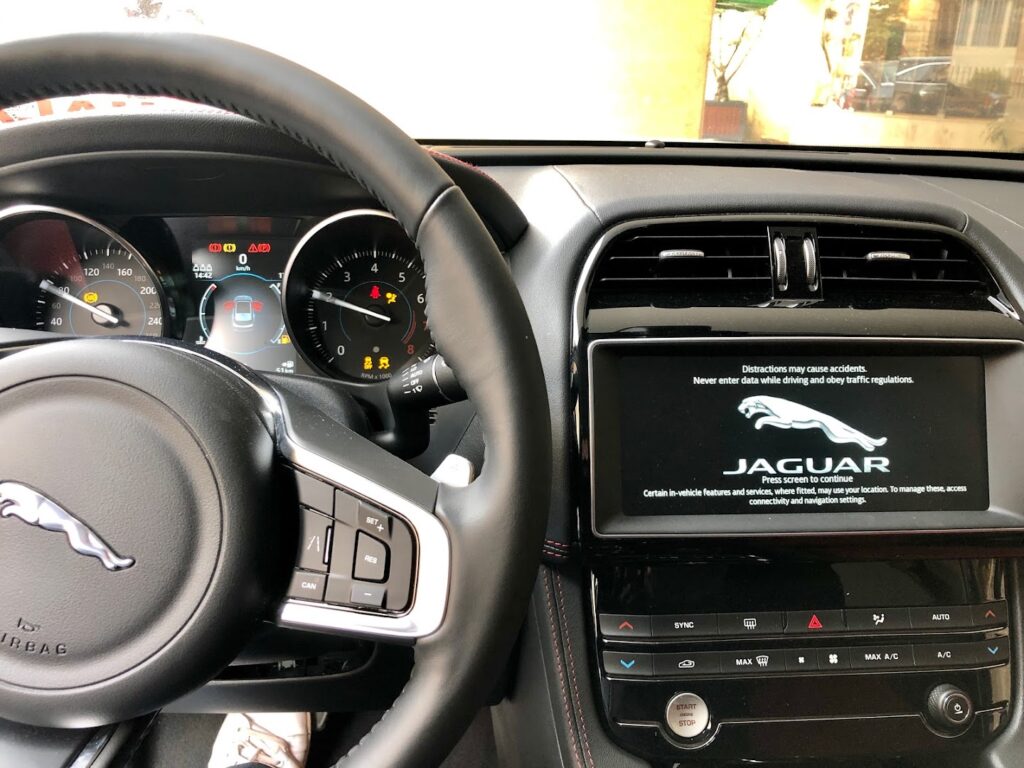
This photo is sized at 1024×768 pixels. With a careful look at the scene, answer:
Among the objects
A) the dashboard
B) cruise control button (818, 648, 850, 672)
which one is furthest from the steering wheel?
cruise control button (818, 648, 850, 672)

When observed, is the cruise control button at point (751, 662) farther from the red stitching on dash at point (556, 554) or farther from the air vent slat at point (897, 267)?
the air vent slat at point (897, 267)

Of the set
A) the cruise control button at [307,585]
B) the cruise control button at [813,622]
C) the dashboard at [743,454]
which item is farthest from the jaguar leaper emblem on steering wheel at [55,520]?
the cruise control button at [813,622]

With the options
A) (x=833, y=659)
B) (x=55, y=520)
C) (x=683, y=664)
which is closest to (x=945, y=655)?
(x=833, y=659)

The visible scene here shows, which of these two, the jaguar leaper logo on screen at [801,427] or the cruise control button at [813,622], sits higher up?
the jaguar leaper logo on screen at [801,427]

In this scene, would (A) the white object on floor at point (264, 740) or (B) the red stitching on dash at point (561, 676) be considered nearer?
(B) the red stitching on dash at point (561, 676)

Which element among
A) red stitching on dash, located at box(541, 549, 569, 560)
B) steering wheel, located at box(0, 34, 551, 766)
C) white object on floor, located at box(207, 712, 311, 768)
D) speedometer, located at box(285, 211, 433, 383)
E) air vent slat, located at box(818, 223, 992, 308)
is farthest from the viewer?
white object on floor, located at box(207, 712, 311, 768)

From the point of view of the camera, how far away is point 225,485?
0.75 metres

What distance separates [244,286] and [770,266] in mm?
862

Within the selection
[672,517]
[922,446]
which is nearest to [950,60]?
[922,446]

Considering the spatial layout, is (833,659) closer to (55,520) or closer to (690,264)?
(690,264)

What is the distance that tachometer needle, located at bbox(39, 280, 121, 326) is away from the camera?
1.36 metres

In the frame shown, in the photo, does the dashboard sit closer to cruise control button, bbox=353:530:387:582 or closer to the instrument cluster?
the instrument cluster

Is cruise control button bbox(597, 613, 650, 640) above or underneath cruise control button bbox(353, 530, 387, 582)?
underneath

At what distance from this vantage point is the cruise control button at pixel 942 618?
1.16m
